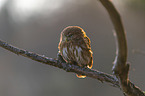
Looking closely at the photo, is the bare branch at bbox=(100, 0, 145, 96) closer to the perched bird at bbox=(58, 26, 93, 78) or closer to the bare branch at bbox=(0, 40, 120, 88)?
the bare branch at bbox=(0, 40, 120, 88)

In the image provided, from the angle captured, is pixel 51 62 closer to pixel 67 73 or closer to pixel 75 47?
pixel 75 47

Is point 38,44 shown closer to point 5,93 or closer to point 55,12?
point 5,93

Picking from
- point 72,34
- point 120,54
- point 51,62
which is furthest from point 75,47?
point 120,54

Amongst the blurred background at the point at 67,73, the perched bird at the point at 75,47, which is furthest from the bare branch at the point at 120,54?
the blurred background at the point at 67,73

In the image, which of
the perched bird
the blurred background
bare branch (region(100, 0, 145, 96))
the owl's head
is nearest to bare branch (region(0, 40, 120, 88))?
bare branch (region(100, 0, 145, 96))

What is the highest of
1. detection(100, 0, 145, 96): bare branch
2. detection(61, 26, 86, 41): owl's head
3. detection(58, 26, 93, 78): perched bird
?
detection(61, 26, 86, 41): owl's head

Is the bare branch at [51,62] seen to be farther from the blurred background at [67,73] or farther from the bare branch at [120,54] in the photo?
the blurred background at [67,73]

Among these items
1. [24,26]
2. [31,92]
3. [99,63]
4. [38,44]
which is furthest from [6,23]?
[99,63]
